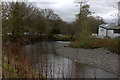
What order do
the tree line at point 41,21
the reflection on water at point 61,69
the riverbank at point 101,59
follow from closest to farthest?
1. the reflection on water at point 61,69
2. the riverbank at point 101,59
3. the tree line at point 41,21

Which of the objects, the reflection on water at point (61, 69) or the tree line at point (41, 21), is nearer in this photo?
the reflection on water at point (61, 69)

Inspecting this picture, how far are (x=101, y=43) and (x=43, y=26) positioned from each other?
37.9 feet

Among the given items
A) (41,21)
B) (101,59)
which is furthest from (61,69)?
(41,21)

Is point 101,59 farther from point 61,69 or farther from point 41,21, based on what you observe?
point 41,21

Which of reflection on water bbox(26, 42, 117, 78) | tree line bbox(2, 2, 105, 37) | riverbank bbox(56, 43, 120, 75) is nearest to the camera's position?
reflection on water bbox(26, 42, 117, 78)

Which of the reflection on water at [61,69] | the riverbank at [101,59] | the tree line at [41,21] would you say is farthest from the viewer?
the tree line at [41,21]

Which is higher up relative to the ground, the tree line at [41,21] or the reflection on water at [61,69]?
the tree line at [41,21]

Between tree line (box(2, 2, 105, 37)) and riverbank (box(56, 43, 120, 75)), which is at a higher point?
tree line (box(2, 2, 105, 37))

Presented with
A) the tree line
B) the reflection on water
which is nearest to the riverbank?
the reflection on water

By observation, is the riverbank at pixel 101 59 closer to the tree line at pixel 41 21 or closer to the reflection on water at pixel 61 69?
the reflection on water at pixel 61 69

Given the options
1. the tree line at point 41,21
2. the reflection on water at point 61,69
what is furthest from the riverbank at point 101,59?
the tree line at point 41,21

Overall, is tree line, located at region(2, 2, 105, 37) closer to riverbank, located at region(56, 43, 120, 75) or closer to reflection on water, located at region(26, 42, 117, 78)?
riverbank, located at region(56, 43, 120, 75)

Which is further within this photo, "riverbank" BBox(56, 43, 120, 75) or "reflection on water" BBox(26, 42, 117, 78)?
"riverbank" BBox(56, 43, 120, 75)

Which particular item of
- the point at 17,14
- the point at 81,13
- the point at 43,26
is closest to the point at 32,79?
the point at 17,14
